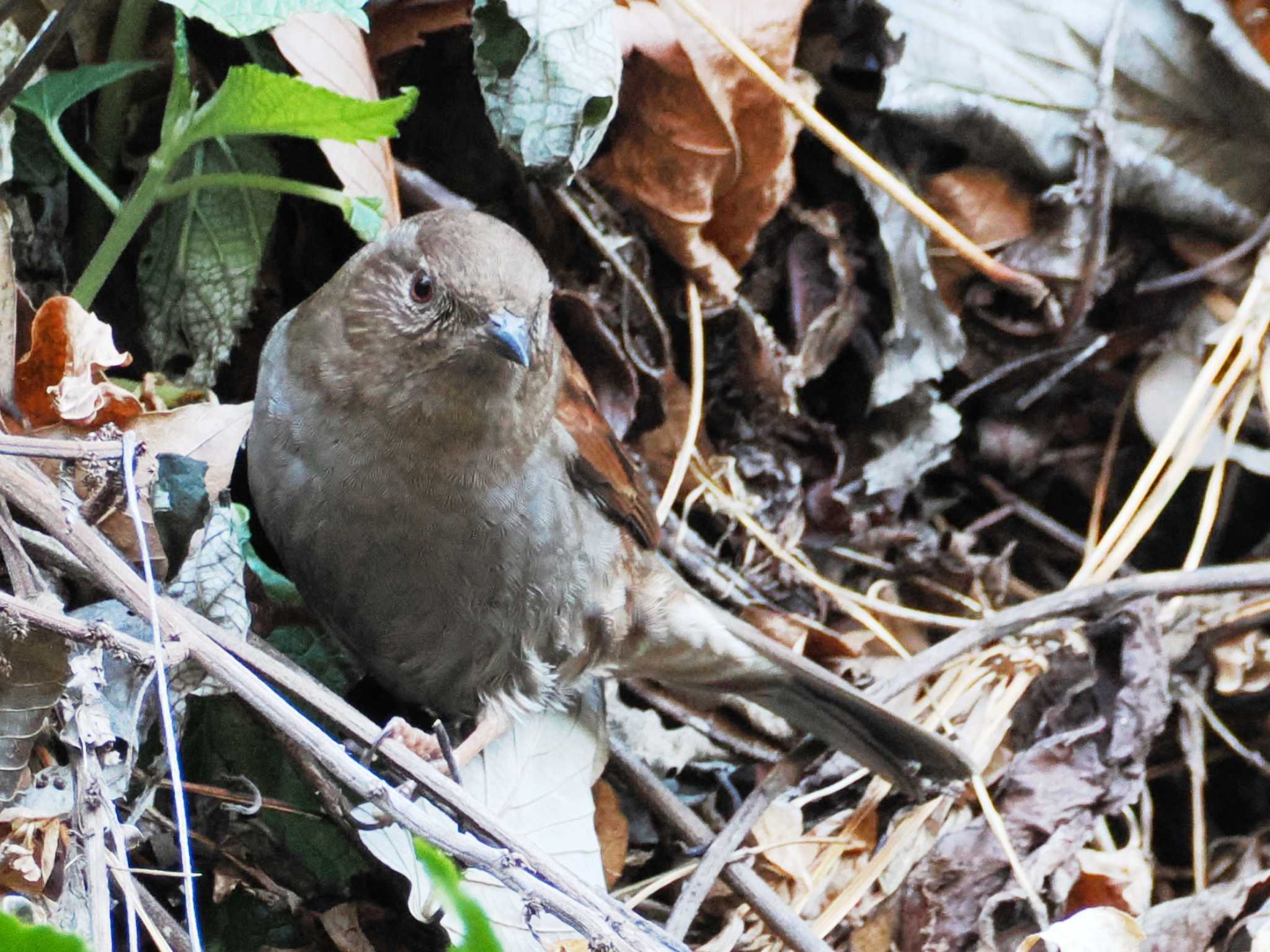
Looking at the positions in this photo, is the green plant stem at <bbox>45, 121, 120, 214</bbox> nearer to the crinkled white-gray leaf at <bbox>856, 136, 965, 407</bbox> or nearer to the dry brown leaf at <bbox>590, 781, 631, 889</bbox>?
the dry brown leaf at <bbox>590, 781, 631, 889</bbox>

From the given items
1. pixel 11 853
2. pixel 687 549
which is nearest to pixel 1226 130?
pixel 687 549

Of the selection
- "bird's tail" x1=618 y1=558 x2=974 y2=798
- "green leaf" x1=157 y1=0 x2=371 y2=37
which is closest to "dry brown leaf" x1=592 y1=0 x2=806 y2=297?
"bird's tail" x1=618 y1=558 x2=974 y2=798

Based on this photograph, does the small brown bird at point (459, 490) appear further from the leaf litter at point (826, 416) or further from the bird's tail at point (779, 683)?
the leaf litter at point (826, 416)

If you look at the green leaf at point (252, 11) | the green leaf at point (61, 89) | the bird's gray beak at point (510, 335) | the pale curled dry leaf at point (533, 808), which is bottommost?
the pale curled dry leaf at point (533, 808)

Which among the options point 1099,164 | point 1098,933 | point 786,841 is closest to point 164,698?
point 786,841

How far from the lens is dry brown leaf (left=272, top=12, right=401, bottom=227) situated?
2816 millimetres

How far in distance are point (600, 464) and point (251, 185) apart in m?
0.94

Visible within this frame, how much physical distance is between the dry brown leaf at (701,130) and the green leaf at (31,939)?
8.35ft

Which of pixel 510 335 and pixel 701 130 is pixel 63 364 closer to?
pixel 510 335

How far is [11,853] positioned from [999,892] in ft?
6.68

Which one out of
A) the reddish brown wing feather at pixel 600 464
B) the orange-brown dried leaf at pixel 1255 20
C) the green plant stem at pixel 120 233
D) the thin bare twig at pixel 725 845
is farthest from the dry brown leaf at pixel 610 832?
the orange-brown dried leaf at pixel 1255 20

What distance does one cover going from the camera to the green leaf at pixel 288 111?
8.08 feet

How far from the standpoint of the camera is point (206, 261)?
114 inches

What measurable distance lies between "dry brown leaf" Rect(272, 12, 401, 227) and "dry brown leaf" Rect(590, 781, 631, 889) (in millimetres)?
1351
